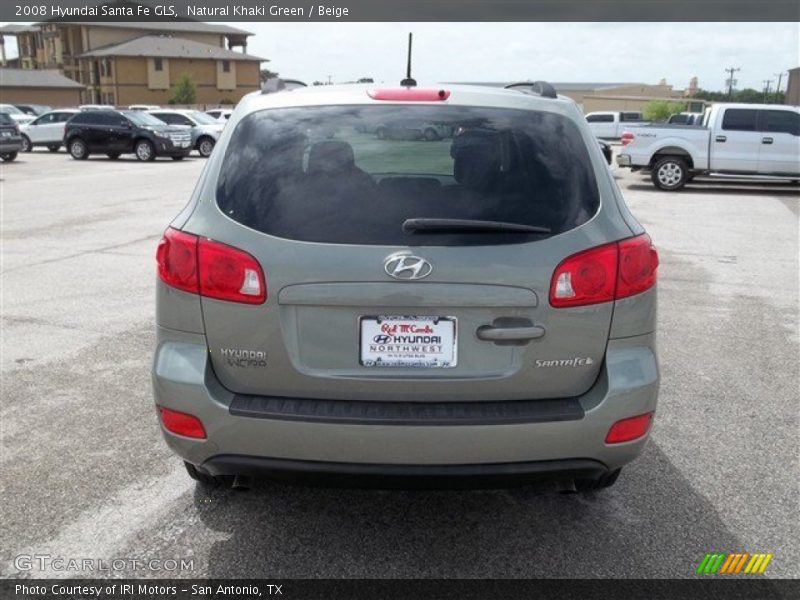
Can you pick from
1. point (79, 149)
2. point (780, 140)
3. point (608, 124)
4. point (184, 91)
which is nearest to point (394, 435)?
point (780, 140)

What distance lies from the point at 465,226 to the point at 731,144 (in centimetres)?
1827

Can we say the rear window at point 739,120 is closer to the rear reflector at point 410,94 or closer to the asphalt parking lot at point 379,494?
the asphalt parking lot at point 379,494

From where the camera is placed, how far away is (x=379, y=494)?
377 centimetres

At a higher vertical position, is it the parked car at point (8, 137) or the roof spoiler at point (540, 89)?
the roof spoiler at point (540, 89)

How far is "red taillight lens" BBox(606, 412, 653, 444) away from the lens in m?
2.93

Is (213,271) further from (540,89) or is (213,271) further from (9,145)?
(9,145)

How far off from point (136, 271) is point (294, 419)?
6582 millimetres

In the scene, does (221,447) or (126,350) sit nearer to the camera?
(221,447)

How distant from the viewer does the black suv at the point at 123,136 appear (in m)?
27.9

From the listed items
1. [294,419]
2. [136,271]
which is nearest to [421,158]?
[294,419]

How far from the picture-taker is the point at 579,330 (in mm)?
2893

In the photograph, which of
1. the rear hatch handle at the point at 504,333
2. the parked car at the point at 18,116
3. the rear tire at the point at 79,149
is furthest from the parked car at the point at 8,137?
the rear hatch handle at the point at 504,333

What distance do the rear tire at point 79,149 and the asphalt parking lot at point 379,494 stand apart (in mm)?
23054

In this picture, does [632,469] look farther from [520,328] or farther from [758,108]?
[758,108]
